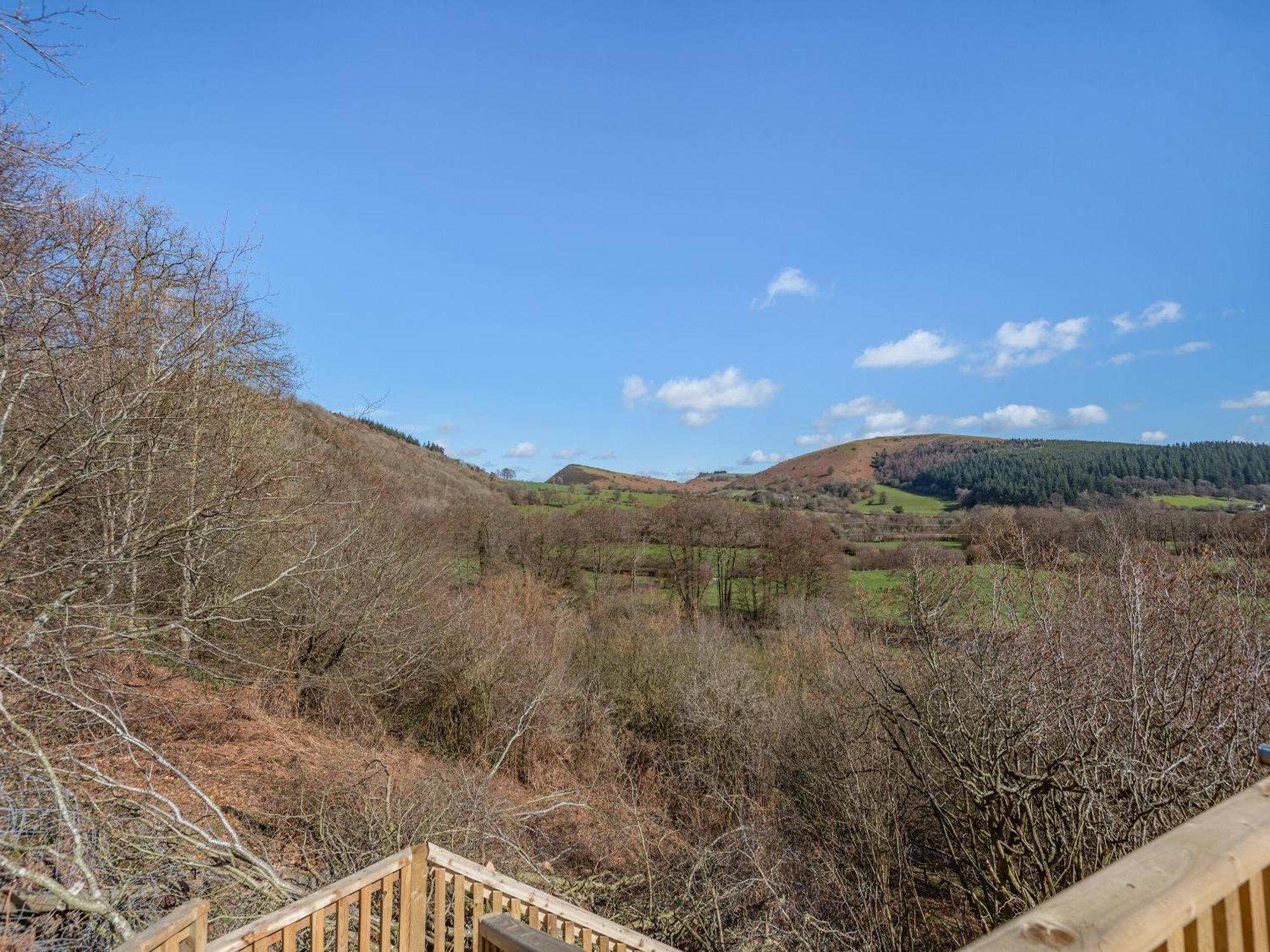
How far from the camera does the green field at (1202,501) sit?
70.4 ft

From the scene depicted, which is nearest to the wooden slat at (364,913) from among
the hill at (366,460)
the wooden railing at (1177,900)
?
the wooden railing at (1177,900)

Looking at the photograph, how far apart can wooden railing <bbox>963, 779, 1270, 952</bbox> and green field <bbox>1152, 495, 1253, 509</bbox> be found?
2489cm

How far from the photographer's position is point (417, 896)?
12.0 ft

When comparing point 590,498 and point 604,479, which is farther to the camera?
point 604,479

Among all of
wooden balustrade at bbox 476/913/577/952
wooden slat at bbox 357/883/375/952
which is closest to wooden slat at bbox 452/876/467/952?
wooden slat at bbox 357/883/375/952

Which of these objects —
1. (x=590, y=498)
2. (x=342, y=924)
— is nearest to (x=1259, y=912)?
(x=342, y=924)

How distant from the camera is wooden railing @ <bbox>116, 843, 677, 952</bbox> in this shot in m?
2.91

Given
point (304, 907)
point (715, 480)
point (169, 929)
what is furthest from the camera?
point (715, 480)

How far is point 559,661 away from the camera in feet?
48.6

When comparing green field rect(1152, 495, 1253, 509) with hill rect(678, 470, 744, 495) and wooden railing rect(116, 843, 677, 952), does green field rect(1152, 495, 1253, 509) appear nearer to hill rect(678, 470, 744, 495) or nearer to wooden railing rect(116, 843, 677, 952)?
wooden railing rect(116, 843, 677, 952)

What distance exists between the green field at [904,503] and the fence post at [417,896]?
44.5 meters

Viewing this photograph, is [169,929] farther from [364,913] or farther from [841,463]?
[841,463]

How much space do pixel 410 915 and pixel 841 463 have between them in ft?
298

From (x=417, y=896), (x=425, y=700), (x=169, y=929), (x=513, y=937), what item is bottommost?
(x=425, y=700)
